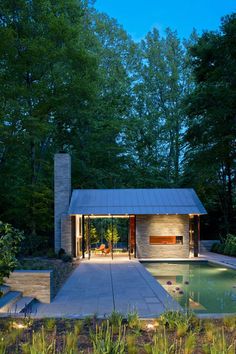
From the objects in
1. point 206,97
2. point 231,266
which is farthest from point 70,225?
point 206,97

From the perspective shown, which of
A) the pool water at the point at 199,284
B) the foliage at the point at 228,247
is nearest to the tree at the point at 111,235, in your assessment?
the pool water at the point at 199,284

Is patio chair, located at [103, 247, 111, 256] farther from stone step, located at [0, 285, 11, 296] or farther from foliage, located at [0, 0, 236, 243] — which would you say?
stone step, located at [0, 285, 11, 296]

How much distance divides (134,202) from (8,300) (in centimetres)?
1211

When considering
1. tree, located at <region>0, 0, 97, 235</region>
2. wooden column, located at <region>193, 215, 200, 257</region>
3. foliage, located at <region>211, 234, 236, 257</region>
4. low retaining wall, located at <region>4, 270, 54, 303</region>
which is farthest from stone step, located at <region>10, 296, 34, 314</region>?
foliage, located at <region>211, 234, 236, 257</region>

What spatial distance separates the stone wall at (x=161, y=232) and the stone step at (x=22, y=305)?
10.8 metres

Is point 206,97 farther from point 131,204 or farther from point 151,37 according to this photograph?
point 151,37

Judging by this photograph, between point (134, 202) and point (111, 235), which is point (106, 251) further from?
point (134, 202)

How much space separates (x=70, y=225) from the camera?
18062 millimetres

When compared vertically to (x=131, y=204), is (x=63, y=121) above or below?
above

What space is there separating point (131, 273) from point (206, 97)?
10.2 meters

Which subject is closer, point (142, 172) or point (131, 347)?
point (131, 347)

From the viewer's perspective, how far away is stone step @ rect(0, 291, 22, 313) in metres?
6.77

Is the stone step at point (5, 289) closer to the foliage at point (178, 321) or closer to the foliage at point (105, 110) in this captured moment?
the foliage at point (178, 321)

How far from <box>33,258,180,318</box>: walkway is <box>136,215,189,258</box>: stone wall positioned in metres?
4.23
